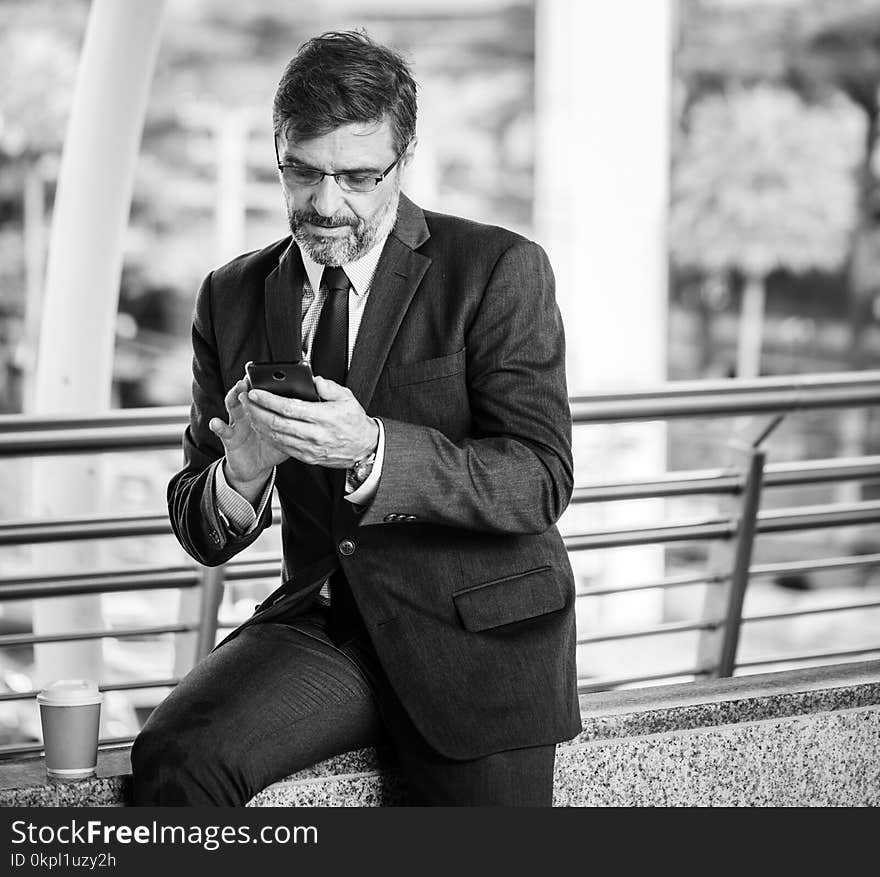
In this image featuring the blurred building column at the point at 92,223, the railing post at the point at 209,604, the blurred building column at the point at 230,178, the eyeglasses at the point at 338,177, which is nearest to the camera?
the eyeglasses at the point at 338,177

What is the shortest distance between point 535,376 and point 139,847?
1.01 metres

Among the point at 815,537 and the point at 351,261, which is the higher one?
the point at 351,261

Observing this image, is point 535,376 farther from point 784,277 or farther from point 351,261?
point 784,277

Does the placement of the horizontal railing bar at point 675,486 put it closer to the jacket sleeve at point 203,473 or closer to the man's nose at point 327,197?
the jacket sleeve at point 203,473

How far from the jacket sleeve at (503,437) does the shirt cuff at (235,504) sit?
20 centimetres

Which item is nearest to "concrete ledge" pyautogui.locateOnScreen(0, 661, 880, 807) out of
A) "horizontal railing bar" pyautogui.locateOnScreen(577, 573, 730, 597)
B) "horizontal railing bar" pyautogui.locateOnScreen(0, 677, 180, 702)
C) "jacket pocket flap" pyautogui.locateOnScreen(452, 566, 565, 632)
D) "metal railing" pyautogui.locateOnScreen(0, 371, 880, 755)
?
"jacket pocket flap" pyautogui.locateOnScreen(452, 566, 565, 632)

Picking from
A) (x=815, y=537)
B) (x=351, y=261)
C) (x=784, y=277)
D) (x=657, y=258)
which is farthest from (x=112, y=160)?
(x=784, y=277)

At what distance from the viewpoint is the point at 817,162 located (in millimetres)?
26656

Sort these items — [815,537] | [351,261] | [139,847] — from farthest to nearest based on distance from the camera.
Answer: [815,537], [351,261], [139,847]

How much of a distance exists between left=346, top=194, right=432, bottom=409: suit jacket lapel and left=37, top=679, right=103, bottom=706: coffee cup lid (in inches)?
27.0

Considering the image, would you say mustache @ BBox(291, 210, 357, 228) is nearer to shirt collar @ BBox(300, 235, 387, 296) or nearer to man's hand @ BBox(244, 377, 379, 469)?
shirt collar @ BBox(300, 235, 387, 296)

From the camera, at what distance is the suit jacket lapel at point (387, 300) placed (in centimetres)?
259

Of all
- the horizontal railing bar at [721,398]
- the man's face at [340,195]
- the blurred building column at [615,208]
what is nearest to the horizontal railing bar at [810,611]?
the horizontal railing bar at [721,398]

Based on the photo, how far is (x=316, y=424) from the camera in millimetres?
2283
